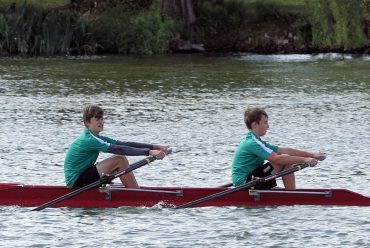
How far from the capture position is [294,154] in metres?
17.3

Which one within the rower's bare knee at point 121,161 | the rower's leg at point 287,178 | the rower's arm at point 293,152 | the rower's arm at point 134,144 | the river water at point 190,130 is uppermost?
the rower's arm at point 134,144

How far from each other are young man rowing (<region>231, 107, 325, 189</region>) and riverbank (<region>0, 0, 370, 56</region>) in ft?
104

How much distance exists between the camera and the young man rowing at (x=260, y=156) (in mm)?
17000

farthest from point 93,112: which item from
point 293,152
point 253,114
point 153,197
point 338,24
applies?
point 338,24

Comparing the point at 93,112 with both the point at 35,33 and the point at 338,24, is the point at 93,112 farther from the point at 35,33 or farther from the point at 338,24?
the point at 338,24

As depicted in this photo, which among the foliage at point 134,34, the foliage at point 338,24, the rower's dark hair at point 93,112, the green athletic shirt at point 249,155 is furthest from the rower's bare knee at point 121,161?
the foliage at point 134,34

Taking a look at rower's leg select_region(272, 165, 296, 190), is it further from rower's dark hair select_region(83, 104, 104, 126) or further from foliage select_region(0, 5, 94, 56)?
foliage select_region(0, 5, 94, 56)

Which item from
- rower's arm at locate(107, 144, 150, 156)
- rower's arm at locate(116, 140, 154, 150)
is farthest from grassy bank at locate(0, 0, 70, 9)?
rower's arm at locate(107, 144, 150, 156)

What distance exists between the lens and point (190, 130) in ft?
89.7

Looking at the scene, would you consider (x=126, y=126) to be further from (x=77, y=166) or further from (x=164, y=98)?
(x=77, y=166)

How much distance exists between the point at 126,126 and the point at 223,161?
5673 millimetres

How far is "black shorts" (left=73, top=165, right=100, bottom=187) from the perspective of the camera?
56.6 ft

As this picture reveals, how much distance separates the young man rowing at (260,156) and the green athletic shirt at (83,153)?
6.04ft

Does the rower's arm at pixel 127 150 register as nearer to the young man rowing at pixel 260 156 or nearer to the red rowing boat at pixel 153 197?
the red rowing boat at pixel 153 197
